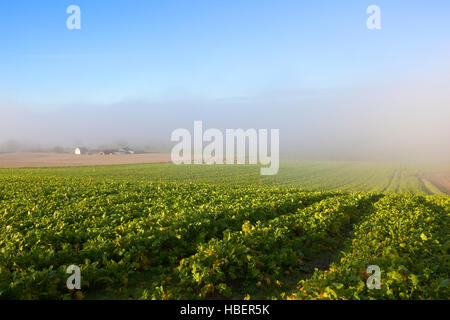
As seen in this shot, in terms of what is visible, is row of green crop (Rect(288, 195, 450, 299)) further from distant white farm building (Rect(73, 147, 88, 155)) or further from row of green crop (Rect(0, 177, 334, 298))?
distant white farm building (Rect(73, 147, 88, 155))

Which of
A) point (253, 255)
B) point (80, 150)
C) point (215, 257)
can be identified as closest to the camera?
point (215, 257)

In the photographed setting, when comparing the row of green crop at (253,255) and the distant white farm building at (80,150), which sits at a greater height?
the distant white farm building at (80,150)

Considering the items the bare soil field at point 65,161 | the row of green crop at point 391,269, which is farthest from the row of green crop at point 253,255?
the bare soil field at point 65,161

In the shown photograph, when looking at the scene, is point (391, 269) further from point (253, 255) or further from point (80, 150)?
point (80, 150)

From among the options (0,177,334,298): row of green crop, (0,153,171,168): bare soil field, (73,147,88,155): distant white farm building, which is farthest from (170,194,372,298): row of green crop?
(73,147,88,155): distant white farm building

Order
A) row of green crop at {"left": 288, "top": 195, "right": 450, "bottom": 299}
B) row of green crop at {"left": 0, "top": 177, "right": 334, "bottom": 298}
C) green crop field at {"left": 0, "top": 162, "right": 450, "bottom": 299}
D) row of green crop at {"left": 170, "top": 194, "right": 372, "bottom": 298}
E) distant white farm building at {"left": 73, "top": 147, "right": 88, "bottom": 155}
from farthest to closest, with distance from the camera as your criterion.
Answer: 1. distant white farm building at {"left": 73, "top": 147, "right": 88, "bottom": 155}
2. row of green crop at {"left": 170, "top": 194, "right": 372, "bottom": 298}
3. row of green crop at {"left": 0, "top": 177, "right": 334, "bottom": 298}
4. green crop field at {"left": 0, "top": 162, "right": 450, "bottom": 299}
5. row of green crop at {"left": 288, "top": 195, "right": 450, "bottom": 299}

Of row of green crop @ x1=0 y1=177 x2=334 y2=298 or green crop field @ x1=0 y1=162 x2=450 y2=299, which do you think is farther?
row of green crop @ x1=0 y1=177 x2=334 y2=298

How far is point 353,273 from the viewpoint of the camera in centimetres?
593

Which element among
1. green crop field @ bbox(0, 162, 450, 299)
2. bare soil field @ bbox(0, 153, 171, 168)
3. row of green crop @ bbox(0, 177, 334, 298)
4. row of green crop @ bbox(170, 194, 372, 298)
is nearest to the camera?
green crop field @ bbox(0, 162, 450, 299)

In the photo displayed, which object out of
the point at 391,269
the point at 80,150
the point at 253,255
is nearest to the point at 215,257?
the point at 253,255

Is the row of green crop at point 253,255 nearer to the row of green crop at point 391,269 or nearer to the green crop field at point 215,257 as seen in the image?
the green crop field at point 215,257
